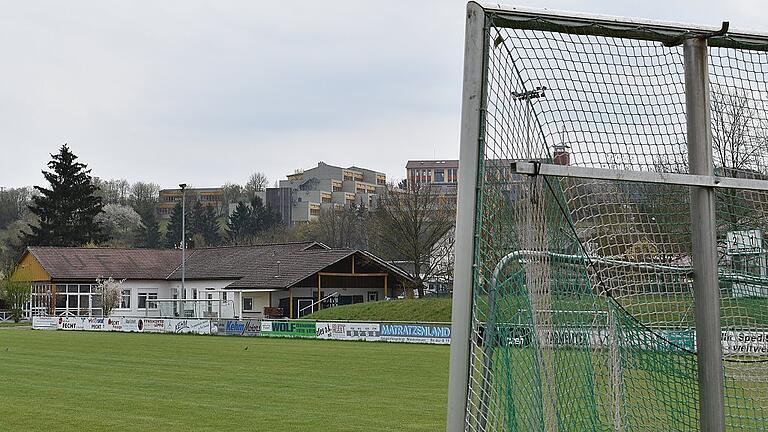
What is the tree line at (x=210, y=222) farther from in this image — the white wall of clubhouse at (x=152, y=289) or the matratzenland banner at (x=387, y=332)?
the matratzenland banner at (x=387, y=332)

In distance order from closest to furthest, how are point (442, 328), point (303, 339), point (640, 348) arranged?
1. point (640, 348)
2. point (442, 328)
3. point (303, 339)

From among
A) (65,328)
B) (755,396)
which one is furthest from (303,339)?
(755,396)

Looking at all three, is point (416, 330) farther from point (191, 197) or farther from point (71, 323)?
point (191, 197)

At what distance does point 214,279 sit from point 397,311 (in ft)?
70.9

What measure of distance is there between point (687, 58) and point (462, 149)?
1.22m

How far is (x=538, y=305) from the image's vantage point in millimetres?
4840

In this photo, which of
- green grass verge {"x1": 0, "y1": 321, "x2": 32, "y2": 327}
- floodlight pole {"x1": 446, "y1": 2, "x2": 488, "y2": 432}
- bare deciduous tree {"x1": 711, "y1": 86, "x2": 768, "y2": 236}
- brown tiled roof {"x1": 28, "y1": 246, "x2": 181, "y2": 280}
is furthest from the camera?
brown tiled roof {"x1": 28, "y1": 246, "x2": 181, "y2": 280}

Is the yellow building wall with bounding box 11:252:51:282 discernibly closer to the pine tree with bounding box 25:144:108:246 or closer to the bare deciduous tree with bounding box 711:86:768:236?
the pine tree with bounding box 25:144:108:246

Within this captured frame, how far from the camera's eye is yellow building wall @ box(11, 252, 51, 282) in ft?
225

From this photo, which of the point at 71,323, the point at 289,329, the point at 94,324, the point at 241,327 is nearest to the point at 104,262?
the point at 71,323

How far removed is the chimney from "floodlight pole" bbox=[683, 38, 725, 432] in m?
0.55

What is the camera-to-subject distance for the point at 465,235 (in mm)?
4246

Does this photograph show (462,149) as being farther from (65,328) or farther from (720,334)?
(65,328)

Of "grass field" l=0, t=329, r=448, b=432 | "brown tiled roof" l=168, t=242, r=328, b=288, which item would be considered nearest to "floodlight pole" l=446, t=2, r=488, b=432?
"grass field" l=0, t=329, r=448, b=432
